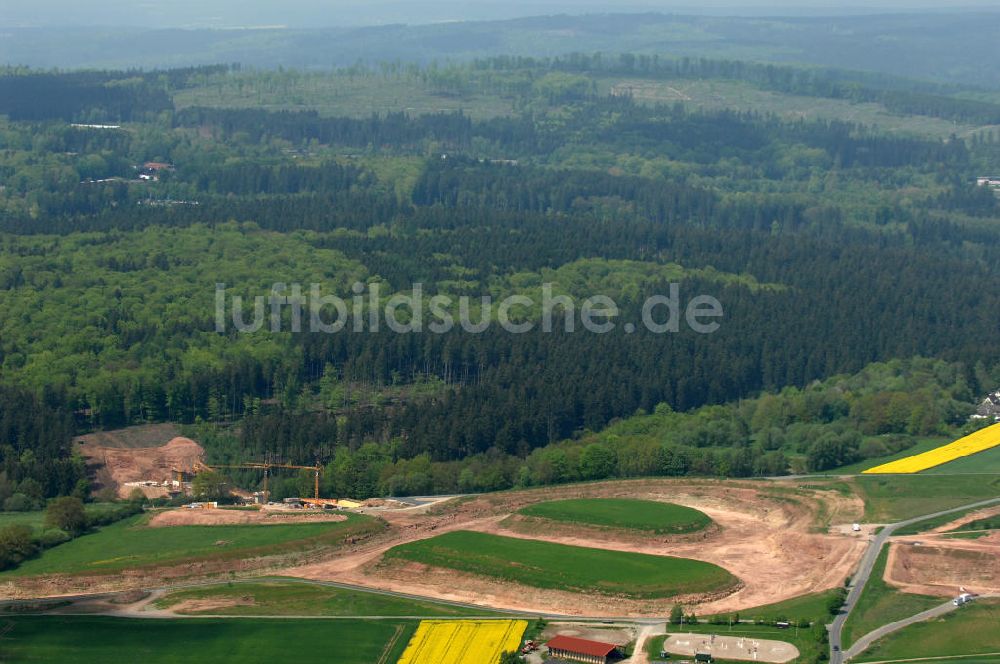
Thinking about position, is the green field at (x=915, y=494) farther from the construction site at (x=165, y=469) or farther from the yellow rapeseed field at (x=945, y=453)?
the construction site at (x=165, y=469)

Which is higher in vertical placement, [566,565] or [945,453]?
[566,565]

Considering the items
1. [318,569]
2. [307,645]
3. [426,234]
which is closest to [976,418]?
[318,569]

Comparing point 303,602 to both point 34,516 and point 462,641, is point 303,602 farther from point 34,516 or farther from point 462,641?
point 34,516

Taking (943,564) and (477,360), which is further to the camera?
(477,360)

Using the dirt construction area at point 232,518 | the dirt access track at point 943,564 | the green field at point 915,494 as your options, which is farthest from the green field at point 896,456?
the dirt construction area at point 232,518

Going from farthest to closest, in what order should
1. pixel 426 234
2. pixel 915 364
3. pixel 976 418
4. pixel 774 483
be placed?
pixel 426 234
pixel 915 364
pixel 976 418
pixel 774 483

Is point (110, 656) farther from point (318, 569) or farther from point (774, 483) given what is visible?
Answer: point (774, 483)

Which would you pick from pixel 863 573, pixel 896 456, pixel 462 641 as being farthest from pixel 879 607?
pixel 896 456
